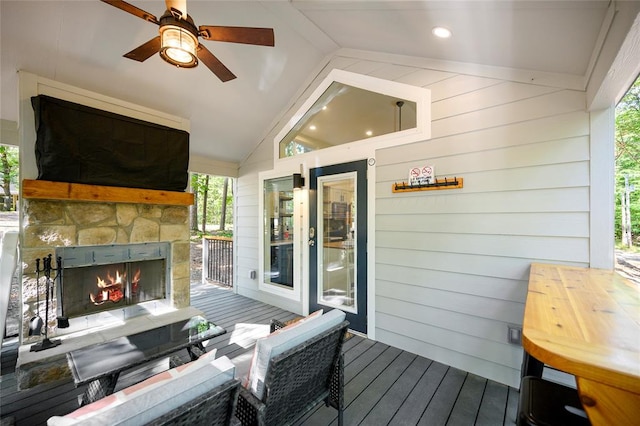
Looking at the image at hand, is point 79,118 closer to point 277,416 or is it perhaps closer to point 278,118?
point 278,118

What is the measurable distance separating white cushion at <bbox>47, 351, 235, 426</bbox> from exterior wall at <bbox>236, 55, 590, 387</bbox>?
7.33ft

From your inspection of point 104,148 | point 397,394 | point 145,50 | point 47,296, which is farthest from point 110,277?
point 397,394

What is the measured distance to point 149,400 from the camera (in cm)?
90

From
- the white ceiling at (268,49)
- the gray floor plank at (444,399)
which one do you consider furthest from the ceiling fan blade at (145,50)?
the gray floor plank at (444,399)

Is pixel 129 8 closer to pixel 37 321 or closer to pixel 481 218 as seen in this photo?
pixel 37 321

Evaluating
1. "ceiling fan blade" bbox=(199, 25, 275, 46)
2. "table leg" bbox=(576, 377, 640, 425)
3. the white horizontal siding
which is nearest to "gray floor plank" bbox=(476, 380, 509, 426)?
the white horizontal siding

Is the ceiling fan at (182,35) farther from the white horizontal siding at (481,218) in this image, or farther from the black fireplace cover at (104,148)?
the white horizontal siding at (481,218)

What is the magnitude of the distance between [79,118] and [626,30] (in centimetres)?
414

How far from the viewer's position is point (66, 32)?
2375mm

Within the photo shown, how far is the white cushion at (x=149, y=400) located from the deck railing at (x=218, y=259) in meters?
4.81

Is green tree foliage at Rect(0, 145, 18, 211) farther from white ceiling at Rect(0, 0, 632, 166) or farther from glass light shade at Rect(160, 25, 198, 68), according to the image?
glass light shade at Rect(160, 25, 198, 68)

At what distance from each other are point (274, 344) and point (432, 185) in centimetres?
214

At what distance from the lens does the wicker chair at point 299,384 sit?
1.32m

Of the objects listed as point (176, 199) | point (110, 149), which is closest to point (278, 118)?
point (176, 199)
